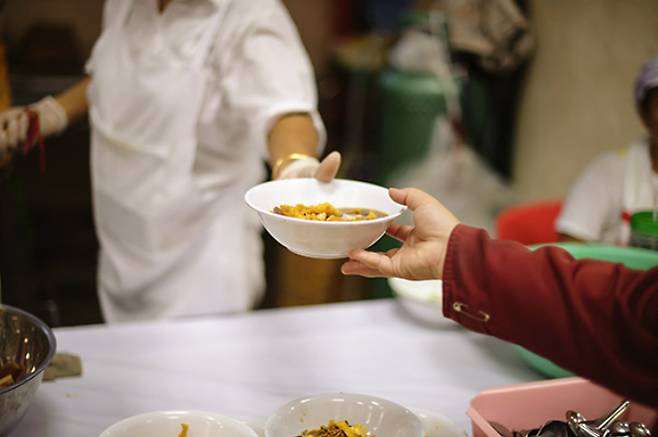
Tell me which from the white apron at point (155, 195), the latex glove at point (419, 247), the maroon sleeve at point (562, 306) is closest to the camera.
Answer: the maroon sleeve at point (562, 306)

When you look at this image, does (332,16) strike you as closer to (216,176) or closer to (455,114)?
(455,114)

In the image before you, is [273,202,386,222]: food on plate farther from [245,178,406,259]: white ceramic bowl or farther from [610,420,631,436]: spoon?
[610,420,631,436]: spoon

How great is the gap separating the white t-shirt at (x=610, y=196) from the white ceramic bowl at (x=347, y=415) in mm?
1061

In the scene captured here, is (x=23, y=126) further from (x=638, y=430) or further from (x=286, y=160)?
(x=638, y=430)

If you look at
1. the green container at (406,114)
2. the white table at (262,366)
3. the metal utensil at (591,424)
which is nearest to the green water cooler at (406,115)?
the green container at (406,114)

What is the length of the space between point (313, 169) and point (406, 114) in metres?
1.60

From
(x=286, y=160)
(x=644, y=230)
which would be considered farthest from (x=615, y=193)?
(x=286, y=160)

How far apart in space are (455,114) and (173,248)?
145cm

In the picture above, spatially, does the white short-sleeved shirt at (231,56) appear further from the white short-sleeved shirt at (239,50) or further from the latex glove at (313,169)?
the latex glove at (313,169)

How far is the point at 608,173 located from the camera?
206cm

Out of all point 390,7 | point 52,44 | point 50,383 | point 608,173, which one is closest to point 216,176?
point 52,44

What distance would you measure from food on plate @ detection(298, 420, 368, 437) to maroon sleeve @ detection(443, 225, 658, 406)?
261 millimetres

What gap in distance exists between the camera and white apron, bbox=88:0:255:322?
1612 mm

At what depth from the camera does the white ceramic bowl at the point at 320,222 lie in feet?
3.55
